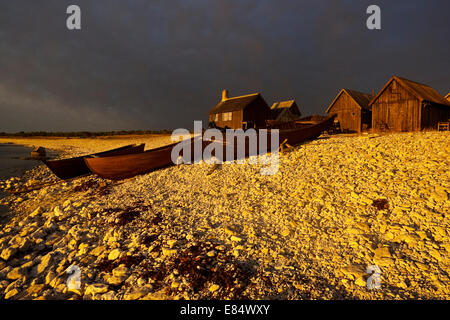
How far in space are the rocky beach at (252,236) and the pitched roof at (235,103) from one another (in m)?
23.8

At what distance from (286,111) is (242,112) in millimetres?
11453

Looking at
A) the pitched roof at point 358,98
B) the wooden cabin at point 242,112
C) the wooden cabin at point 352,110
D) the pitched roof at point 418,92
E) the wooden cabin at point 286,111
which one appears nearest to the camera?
the pitched roof at point 418,92

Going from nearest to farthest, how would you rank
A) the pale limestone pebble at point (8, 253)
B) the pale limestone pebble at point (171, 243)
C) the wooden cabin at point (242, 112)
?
the pale limestone pebble at point (171, 243) → the pale limestone pebble at point (8, 253) → the wooden cabin at point (242, 112)

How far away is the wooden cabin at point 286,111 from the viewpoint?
120ft

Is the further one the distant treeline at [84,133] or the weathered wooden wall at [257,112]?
the distant treeline at [84,133]

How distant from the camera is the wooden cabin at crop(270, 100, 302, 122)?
1444 inches

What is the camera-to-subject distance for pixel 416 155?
8.05m

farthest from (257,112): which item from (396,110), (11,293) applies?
(11,293)

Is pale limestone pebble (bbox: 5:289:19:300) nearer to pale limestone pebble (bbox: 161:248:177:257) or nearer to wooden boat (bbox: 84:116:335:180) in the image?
pale limestone pebble (bbox: 161:248:177:257)

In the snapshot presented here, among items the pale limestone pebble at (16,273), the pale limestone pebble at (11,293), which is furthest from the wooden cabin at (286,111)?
the pale limestone pebble at (11,293)

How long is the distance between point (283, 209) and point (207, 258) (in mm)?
2736

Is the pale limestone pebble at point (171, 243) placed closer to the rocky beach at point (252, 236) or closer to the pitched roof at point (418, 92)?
the rocky beach at point (252, 236)
